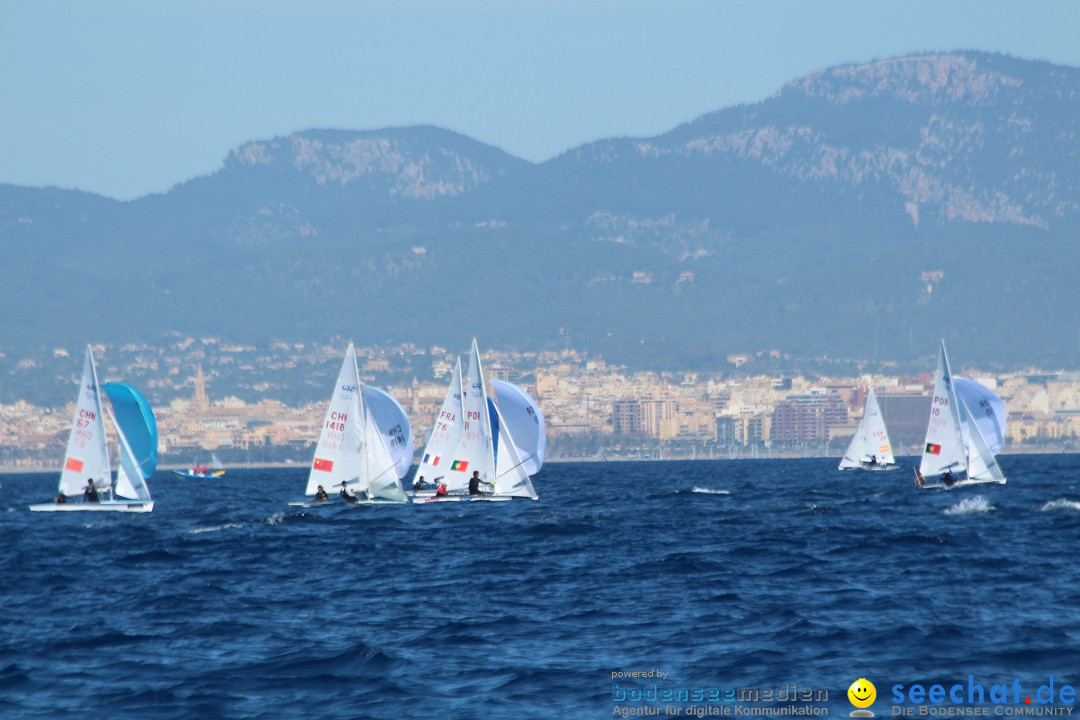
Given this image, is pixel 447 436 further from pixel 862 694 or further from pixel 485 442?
pixel 862 694

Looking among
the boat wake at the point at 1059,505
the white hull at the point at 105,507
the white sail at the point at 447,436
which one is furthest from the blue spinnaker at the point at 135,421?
the boat wake at the point at 1059,505

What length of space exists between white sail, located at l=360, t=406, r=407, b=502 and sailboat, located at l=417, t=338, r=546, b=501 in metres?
1.65

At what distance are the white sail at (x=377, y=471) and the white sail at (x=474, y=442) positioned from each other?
2.71 meters

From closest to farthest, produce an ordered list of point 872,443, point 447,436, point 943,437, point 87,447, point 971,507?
1. point 971,507
2. point 87,447
3. point 447,436
4. point 943,437
5. point 872,443

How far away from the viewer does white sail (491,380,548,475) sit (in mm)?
68125

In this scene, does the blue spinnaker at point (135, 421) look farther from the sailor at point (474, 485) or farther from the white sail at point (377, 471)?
the sailor at point (474, 485)

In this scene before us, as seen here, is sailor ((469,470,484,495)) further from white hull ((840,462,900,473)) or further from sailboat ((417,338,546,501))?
white hull ((840,462,900,473))

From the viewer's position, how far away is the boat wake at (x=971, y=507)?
187 feet

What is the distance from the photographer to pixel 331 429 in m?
64.0

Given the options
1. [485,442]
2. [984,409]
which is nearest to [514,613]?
[485,442]

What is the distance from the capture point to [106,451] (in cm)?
6334

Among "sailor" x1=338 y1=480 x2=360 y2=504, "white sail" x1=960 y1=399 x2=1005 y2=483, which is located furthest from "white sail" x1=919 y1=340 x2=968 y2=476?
"sailor" x1=338 y1=480 x2=360 y2=504

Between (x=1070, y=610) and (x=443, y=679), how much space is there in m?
11.3

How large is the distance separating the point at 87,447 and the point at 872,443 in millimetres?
64947
